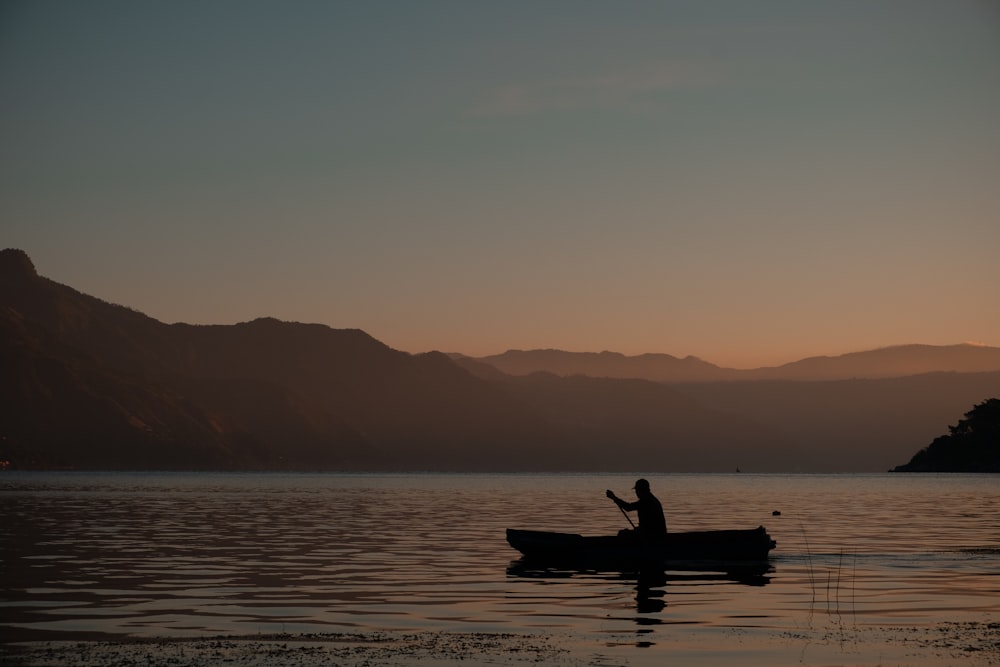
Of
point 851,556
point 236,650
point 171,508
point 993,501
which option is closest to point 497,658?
point 236,650

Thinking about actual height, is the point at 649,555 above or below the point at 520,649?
above

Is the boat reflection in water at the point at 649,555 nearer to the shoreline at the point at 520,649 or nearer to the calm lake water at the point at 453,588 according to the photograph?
the calm lake water at the point at 453,588

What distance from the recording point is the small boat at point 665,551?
144 ft

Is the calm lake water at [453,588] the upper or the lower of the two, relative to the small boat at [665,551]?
lower

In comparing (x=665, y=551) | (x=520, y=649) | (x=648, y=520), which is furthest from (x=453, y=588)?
(x=520, y=649)

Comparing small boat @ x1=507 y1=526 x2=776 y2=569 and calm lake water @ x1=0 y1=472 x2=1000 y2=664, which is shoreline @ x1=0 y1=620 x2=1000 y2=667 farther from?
small boat @ x1=507 y1=526 x2=776 y2=569

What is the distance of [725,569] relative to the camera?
4344 centimetres

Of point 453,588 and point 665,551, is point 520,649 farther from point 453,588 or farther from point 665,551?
point 665,551

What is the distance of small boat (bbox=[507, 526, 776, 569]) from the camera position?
144 ft

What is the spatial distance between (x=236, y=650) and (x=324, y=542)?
111ft

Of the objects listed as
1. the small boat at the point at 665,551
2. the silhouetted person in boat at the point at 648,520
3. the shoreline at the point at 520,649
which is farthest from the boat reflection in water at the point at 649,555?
the shoreline at the point at 520,649

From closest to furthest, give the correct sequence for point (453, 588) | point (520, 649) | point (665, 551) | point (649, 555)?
point (520, 649) < point (453, 588) < point (649, 555) < point (665, 551)

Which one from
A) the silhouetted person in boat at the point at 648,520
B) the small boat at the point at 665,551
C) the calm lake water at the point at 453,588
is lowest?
the calm lake water at the point at 453,588

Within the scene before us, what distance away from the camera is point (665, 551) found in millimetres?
44219
